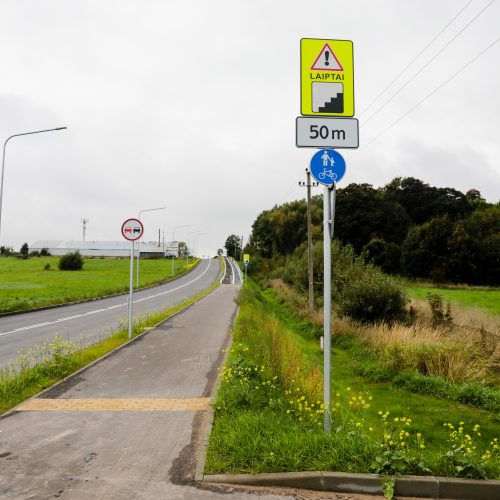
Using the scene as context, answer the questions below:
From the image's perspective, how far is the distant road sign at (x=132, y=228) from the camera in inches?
501

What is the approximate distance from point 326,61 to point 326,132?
94 cm

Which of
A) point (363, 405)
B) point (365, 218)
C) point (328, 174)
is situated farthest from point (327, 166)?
point (365, 218)

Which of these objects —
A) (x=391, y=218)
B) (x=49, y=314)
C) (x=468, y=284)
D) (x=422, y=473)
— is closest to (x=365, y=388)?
(x=422, y=473)

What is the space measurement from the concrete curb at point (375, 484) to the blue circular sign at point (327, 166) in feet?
10.1

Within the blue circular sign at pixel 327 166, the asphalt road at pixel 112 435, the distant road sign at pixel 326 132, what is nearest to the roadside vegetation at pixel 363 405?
the asphalt road at pixel 112 435

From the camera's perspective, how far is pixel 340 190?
2509 inches

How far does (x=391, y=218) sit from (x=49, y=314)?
4924 cm

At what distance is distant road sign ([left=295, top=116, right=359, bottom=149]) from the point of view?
5242 mm

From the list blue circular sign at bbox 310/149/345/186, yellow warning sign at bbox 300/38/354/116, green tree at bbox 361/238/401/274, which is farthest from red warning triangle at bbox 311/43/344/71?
green tree at bbox 361/238/401/274

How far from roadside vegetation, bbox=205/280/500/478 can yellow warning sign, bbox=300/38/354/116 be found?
3556 mm

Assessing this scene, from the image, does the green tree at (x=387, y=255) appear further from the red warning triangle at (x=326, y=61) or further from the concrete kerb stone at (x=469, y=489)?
the concrete kerb stone at (x=469, y=489)

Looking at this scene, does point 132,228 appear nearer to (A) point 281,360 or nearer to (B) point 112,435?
(A) point 281,360

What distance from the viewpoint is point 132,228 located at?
1275cm

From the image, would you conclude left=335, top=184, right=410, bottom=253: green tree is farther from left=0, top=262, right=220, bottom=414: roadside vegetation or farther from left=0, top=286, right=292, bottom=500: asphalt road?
left=0, top=286, right=292, bottom=500: asphalt road
